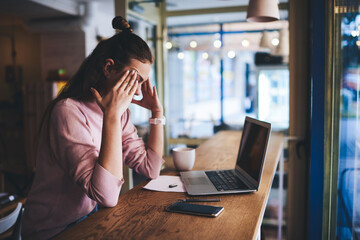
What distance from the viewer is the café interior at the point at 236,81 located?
1699mm

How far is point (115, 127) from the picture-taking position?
1044 mm

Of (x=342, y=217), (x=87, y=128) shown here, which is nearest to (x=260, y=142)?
(x=87, y=128)

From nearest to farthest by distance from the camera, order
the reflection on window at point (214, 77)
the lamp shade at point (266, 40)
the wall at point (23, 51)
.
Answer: the lamp shade at point (266, 40), the wall at point (23, 51), the reflection on window at point (214, 77)

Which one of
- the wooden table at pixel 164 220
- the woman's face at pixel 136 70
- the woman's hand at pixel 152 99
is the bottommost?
the wooden table at pixel 164 220

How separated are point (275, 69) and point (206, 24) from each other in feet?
6.18

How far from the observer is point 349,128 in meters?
1.58

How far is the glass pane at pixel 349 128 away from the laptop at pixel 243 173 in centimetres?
51

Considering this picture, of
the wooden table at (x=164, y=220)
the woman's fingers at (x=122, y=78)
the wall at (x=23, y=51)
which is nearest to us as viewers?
the wooden table at (x=164, y=220)

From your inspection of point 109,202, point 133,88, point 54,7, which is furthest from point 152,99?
point 54,7

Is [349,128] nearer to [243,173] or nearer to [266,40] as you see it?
[243,173]

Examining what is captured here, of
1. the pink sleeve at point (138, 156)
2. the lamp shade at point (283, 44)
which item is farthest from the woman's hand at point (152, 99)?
the lamp shade at point (283, 44)

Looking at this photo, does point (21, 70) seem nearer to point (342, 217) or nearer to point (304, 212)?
point (304, 212)

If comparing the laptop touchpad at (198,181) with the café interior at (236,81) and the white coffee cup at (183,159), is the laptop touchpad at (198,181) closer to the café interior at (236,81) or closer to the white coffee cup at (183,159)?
the white coffee cup at (183,159)

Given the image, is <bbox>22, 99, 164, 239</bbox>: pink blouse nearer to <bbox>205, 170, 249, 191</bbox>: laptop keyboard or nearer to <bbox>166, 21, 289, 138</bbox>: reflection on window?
<bbox>205, 170, 249, 191</bbox>: laptop keyboard
